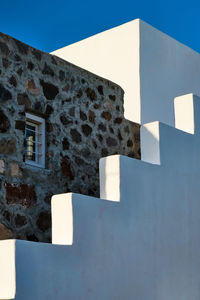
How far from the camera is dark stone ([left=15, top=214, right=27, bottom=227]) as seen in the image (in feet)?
21.0

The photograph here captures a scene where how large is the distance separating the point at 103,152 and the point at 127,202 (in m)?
1.85

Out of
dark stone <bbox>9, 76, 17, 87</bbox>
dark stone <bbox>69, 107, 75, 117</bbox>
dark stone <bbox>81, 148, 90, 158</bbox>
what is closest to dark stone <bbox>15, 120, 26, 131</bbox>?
dark stone <bbox>9, 76, 17, 87</bbox>

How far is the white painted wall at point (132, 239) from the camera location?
199 inches

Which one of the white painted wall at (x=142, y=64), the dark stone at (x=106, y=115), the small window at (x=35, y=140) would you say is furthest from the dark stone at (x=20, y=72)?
the white painted wall at (x=142, y=64)

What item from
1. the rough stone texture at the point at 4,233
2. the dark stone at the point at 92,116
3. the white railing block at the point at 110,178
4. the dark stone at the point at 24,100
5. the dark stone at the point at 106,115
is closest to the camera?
the white railing block at the point at 110,178

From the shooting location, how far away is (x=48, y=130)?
7078 mm

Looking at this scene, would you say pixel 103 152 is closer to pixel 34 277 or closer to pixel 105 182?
pixel 105 182

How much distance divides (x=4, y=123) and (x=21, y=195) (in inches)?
32.5

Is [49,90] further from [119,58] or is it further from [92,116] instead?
[119,58]

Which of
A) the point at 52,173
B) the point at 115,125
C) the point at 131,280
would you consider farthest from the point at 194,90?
the point at 131,280

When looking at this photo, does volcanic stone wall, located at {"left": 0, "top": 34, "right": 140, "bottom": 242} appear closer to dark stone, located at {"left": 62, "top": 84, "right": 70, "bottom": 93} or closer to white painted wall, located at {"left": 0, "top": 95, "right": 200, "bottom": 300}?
dark stone, located at {"left": 62, "top": 84, "right": 70, "bottom": 93}

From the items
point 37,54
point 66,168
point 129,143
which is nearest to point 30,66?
point 37,54

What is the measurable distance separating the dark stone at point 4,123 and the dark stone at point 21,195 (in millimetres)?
614

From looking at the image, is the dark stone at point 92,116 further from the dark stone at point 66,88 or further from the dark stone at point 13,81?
the dark stone at point 13,81
